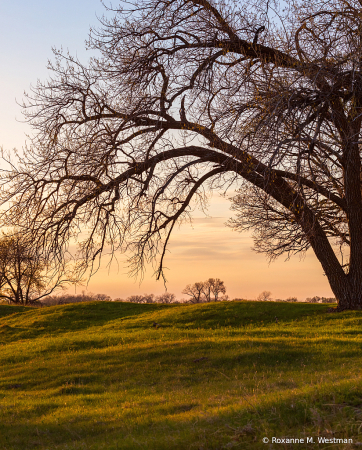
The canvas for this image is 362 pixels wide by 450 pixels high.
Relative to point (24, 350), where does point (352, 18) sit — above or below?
above

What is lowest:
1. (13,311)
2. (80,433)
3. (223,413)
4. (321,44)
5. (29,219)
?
(80,433)

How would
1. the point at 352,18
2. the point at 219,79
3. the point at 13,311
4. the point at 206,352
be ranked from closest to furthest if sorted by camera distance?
the point at 352,18 < the point at 206,352 < the point at 219,79 < the point at 13,311

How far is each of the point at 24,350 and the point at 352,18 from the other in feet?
56.3

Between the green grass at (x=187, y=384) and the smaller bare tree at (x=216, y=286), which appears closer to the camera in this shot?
the green grass at (x=187, y=384)

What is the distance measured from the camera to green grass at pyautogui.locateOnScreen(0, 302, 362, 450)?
20.3ft

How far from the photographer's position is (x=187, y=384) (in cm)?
1054

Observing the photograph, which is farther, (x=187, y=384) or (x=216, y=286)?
(x=216, y=286)

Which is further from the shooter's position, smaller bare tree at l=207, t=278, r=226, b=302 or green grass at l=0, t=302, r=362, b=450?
smaller bare tree at l=207, t=278, r=226, b=302

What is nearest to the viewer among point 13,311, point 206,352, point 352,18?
point 352,18

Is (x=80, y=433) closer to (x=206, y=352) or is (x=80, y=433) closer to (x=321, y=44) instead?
(x=206, y=352)

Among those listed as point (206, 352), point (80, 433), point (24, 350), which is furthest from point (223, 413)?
point (24, 350)

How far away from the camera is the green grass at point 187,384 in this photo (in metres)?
6.18

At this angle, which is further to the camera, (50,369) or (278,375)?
(50,369)

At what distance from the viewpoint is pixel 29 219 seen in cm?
1462
